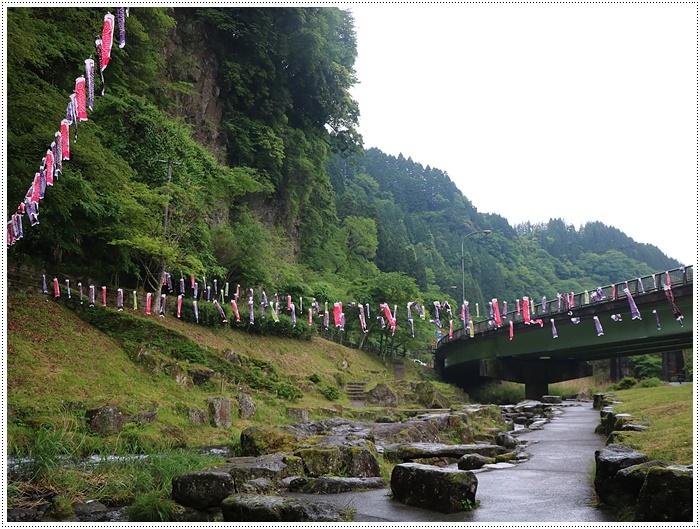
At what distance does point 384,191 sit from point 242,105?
93.9 m

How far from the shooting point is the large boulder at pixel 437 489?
7.81 meters

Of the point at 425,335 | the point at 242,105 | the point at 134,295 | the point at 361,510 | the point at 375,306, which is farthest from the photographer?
the point at 425,335

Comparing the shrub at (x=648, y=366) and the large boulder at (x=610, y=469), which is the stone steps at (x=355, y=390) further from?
the shrub at (x=648, y=366)

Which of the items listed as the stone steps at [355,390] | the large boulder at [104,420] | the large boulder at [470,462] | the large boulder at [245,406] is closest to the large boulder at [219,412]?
the large boulder at [245,406]

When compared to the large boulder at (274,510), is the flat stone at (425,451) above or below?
below

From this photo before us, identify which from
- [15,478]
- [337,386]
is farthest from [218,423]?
→ [337,386]

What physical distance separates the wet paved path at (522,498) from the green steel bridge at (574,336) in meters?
19.0

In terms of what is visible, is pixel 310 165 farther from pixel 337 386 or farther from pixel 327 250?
pixel 337 386

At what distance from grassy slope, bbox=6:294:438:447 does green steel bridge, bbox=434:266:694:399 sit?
55.0 feet

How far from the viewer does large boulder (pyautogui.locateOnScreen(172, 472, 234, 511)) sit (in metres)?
8.15

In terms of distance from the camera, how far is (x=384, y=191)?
461 feet

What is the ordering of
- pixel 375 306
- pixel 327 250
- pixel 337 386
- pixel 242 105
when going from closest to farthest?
pixel 337 386 → pixel 242 105 → pixel 375 306 → pixel 327 250

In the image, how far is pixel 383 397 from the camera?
33156mm

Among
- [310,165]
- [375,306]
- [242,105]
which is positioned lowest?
[375,306]
